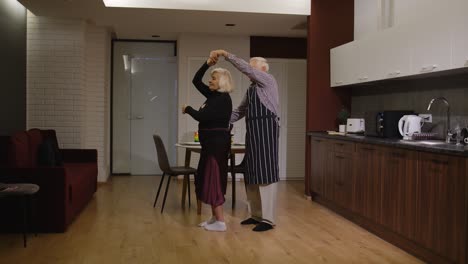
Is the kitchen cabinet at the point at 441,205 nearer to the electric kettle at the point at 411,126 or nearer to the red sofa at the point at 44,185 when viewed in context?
the electric kettle at the point at 411,126

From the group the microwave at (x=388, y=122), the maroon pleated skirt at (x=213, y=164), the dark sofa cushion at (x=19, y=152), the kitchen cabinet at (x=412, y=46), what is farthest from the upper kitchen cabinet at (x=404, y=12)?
the dark sofa cushion at (x=19, y=152)

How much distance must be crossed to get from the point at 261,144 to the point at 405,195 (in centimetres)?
132

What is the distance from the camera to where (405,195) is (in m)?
4.04

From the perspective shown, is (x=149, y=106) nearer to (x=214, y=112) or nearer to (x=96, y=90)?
(x=96, y=90)

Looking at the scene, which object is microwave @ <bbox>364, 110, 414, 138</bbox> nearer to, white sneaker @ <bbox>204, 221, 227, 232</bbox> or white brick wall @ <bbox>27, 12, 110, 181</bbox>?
white sneaker @ <bbox>204, 221, 227, 232</bbox>

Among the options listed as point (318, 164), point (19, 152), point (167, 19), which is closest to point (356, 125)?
point (318, 164)

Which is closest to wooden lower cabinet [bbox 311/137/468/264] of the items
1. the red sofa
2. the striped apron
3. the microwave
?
the microwave

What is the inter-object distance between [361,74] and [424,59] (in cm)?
128

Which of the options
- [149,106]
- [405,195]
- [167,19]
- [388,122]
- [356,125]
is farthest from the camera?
[149,106]

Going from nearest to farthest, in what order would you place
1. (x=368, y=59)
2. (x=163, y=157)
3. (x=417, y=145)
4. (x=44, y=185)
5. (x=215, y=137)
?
(x=417, y=145)
(x=44, y=185)
(x=215, y=137)
(x=368, y=59)
(x=163, y=157)

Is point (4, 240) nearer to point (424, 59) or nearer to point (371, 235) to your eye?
point (371, 235)

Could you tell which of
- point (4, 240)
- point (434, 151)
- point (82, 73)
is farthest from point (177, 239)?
point (82, 73)

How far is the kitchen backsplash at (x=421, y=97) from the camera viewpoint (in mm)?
4387

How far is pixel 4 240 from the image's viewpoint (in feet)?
13.9
